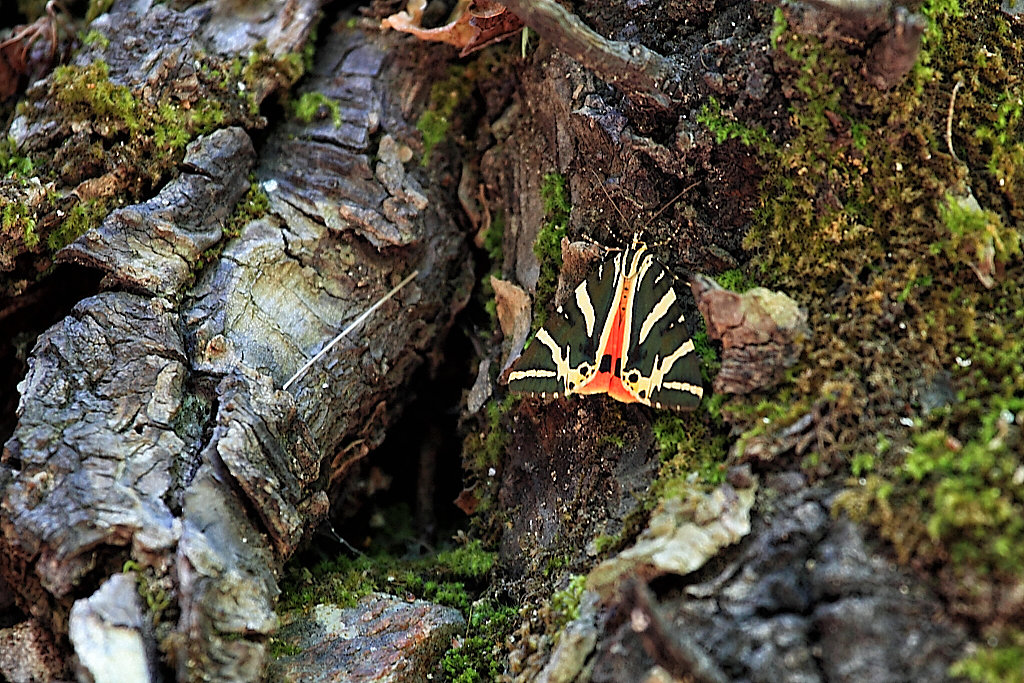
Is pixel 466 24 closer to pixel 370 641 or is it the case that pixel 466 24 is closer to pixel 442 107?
pixel 442 107

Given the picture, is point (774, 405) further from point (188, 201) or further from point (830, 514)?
point (188, 201)

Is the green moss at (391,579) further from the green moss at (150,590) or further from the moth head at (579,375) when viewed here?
the moth head at (579,375)

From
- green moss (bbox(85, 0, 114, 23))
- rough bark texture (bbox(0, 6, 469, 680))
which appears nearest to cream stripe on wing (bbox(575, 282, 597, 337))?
rough bark texture (bbox(0, 6, 469, 680))

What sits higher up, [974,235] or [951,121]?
[951,121]

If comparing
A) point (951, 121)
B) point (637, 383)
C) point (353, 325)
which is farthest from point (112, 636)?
point (951, 121)

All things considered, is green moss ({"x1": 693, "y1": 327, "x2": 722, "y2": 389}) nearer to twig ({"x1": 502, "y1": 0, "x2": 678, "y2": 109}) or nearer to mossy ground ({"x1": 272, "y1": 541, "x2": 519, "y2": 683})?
twig ({"x1": 502, "y1": 0, "x2": 678, "y2": 109})

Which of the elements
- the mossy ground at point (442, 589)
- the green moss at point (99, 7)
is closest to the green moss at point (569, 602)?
the mossy ground at point (442, 589)
